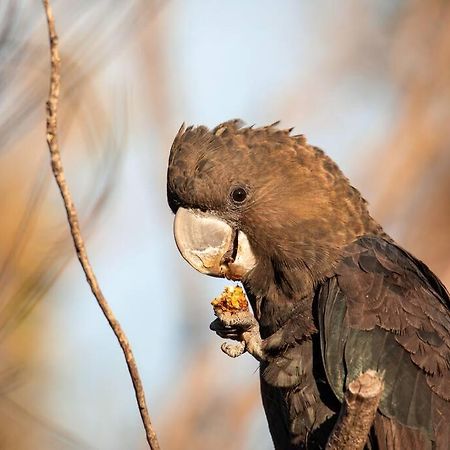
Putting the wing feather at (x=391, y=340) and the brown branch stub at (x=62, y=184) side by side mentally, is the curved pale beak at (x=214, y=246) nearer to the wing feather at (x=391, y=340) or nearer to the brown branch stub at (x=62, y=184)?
the wing feather at (x=391, y=340)

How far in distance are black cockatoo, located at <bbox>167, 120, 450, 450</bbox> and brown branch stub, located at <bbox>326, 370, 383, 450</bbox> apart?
0.78 metres

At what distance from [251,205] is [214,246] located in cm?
27

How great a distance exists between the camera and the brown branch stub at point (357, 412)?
3.54m

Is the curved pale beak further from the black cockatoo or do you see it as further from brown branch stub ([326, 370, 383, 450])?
brown branch stub ([326, 370, 383, 450])

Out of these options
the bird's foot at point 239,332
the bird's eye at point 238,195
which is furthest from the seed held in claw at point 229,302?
the bird's eye at point 238,195

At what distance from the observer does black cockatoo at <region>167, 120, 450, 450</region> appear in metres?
4.54

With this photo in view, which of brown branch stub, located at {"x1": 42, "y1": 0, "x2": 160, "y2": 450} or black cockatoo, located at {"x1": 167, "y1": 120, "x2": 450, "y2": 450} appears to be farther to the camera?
black cockatoo, located at {"x1": 167, "y1": 120, "x2": 450, "y2": 450}

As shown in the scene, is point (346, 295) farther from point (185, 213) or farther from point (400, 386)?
point (185, 213)

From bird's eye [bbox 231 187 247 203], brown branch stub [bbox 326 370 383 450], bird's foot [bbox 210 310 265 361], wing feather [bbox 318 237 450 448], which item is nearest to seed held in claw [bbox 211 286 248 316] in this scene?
bird's foot [bbox 210 310 265 361]

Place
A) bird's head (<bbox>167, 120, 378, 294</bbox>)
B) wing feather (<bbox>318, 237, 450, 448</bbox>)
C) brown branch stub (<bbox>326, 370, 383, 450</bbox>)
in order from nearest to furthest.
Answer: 1. brown branch stub (<bbox>326, 370, 383, 450</bbox>)
2. wing feather (<bbox>318, 237, 450, 448</bbox>)
3. bird's head (<bbox>167, 120, 378, 294</bbox>)

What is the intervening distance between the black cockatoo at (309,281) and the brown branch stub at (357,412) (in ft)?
2.56

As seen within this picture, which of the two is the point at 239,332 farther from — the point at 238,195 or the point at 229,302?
the point at 238,195

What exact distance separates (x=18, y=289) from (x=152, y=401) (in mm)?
3191

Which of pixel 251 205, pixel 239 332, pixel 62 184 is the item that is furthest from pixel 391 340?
pixel 62 184
